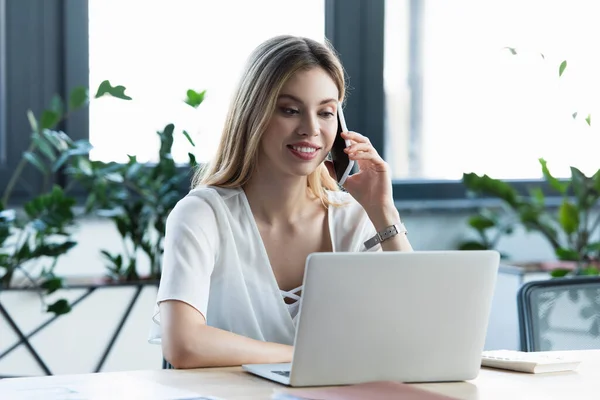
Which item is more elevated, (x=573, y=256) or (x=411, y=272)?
(x=411, y=272)

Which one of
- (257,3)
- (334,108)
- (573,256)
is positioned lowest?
(573,256)

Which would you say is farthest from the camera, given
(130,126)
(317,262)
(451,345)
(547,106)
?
(547,106)

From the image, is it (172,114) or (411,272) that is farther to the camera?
(172,114)

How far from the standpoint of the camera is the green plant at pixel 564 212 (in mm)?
3555

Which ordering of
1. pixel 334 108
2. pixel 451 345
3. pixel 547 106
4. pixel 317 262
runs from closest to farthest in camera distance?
pixel 317 262 → pixel 451 345 → pixel 334 108 → pixel 547 106

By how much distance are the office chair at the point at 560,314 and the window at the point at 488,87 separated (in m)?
1.93

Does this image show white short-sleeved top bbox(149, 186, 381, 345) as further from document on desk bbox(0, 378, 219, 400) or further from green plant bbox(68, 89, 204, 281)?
green plant bbox(68, 89, 204, 281)

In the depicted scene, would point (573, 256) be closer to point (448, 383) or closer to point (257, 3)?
point (257, 3)

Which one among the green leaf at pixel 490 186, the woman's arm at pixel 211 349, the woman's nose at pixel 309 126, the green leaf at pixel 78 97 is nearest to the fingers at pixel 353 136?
the woman's nose at pixel 309 126

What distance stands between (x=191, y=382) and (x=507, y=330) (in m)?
2.25

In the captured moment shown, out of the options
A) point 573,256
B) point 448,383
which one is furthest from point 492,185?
point 448,383

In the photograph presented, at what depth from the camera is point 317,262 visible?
135cm

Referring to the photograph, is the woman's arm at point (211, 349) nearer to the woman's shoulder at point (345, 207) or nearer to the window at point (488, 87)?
the woman's shoulder at point (345, 207)

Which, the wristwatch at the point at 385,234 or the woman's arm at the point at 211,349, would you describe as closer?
the woman's arm at the point at 211,349
